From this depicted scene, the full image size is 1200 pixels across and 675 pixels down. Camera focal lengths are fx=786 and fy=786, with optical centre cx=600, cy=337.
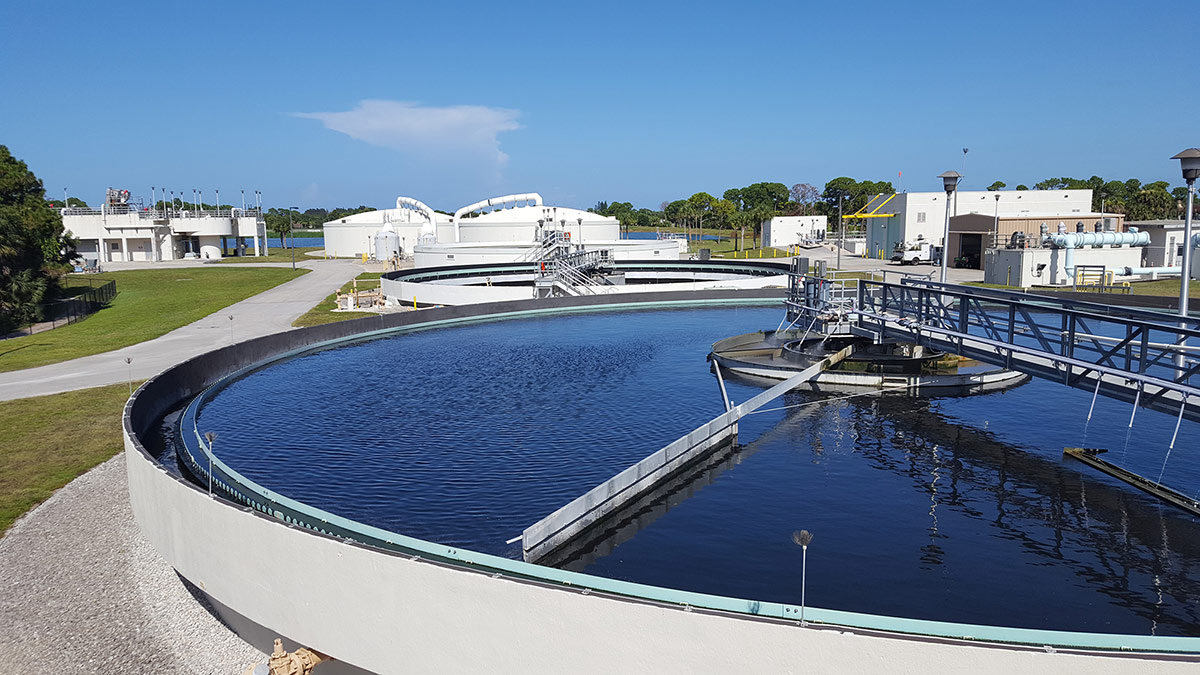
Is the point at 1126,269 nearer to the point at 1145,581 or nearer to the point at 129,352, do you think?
the point at 1145,581

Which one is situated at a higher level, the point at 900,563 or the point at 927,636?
the point at 927,636

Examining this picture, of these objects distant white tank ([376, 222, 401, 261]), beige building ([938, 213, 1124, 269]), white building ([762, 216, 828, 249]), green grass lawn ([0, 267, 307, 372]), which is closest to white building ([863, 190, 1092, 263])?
beige building ([938, 213, 1124, 269])

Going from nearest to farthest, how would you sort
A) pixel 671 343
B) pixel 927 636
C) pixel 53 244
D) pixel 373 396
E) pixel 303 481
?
→ 1. pixel 927 636
2. pixel 303 481
3. pixel 373 396
4. pixel 671 343
5. pixel 53 244

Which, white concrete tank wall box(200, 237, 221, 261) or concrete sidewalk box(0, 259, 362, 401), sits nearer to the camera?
concrete sidewalk box(0, 259, 362, 401)

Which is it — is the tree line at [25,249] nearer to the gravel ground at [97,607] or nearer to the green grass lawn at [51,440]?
the green grass lawn at [51,440]

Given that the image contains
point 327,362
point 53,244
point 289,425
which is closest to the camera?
point 289,425

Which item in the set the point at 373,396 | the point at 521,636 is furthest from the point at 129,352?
the point at 521,636

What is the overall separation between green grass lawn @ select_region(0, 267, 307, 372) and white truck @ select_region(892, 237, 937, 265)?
54.7m

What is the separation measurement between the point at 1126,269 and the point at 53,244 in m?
72.0

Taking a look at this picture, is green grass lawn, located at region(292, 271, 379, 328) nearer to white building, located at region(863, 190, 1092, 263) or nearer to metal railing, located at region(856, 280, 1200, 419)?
metal railing, located at region(856, 280, 1200, 419)

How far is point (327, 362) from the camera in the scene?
27.6 m

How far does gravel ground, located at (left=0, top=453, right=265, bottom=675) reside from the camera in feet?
37.2

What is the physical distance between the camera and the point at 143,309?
5153 cm

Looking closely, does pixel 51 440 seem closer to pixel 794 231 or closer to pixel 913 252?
pixel 913 252
